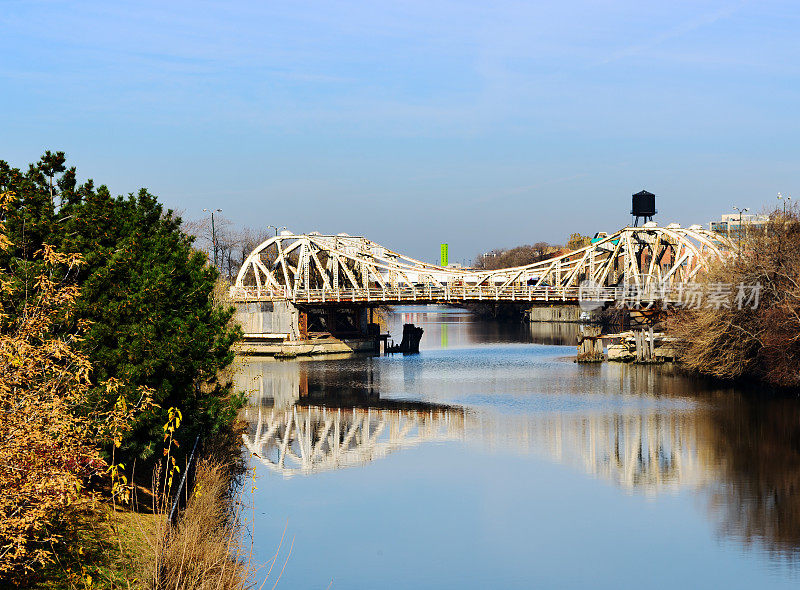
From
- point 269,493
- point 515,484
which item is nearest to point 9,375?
point 269,493

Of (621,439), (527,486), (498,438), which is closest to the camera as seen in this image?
(527,486)

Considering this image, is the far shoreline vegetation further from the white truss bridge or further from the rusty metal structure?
the white truss bridge

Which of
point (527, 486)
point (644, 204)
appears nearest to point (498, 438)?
point (527, 486)

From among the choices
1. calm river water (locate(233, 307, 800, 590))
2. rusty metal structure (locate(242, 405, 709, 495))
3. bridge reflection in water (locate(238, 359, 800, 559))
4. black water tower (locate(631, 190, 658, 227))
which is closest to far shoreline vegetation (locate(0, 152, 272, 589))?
calm river water (locate(233, 307, 800, 590))

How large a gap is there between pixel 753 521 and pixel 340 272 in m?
84.4

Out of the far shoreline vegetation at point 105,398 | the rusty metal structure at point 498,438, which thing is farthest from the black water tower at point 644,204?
the far shoreline vegetation at point 105,398

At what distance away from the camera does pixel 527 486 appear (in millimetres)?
30156

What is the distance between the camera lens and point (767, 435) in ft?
122

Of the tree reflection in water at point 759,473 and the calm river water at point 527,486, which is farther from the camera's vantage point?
the tree reflection in water at point 759,473

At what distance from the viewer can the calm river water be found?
22.3m

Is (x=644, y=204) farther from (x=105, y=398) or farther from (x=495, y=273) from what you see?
(x=105, y=398)

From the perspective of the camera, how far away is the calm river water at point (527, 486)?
22266 millimetres

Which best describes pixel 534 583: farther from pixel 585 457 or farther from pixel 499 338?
pixel 499 338

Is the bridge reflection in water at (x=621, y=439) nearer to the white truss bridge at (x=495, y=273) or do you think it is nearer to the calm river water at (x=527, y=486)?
the calm river water at (x=527, y=486)
